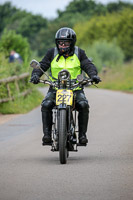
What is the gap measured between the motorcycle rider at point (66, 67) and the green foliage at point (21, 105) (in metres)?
8.98

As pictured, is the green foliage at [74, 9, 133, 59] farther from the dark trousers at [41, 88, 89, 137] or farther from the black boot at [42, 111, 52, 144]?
the black boot at [42, 111, 52, 144]

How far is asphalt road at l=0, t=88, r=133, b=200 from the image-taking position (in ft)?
21.4

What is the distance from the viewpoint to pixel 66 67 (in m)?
8.96

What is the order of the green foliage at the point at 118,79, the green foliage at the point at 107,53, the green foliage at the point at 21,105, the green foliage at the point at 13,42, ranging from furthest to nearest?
the green foliage at the point at 107,53
the green foliage at the point at 118,79
the green foliage at the point at 13,42
the green foliage at the point at 21,105

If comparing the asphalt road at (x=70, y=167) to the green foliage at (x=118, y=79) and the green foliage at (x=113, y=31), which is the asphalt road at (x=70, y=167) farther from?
the green foliage at (x=113, y=31)

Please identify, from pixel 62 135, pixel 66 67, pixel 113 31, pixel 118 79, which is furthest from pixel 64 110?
pixel 113 31

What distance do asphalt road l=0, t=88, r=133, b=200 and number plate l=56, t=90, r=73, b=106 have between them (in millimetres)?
813

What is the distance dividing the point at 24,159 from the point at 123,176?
6.93 ft

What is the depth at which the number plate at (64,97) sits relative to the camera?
8.45 meters

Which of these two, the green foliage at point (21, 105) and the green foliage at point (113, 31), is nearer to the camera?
the green foliage at point (21, 105)

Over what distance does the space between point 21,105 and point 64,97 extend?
10.5 meters

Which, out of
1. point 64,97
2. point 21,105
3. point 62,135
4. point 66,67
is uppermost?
point 66,67

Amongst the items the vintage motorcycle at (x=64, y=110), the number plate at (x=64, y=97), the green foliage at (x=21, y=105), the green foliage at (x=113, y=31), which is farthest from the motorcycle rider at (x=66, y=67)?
the green foliage at (x=113, y=31)

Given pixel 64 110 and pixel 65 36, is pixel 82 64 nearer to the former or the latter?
pixel 65 36
